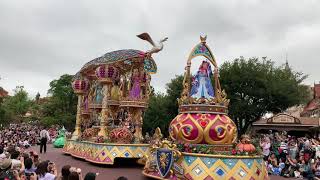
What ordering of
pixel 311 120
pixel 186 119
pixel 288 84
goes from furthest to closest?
pixel 311 120, pixel 288 84, pixel 186 119

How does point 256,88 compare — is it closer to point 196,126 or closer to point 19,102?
point 196,126

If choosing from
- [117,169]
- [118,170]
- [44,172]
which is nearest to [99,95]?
[117,169]

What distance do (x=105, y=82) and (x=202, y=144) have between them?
7.33 m

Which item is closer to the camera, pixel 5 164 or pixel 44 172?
pixel 44 172

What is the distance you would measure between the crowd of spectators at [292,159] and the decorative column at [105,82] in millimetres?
7291

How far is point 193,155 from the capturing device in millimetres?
10727

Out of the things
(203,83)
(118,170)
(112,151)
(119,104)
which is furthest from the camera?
(119,104)

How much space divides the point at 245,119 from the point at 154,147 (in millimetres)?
20786

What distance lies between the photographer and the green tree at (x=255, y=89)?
29750 millimetres

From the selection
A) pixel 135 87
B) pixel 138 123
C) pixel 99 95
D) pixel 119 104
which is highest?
pixel 135 87

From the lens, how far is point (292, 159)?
51.3 ft

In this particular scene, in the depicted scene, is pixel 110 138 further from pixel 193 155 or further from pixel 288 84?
pixel 288 84

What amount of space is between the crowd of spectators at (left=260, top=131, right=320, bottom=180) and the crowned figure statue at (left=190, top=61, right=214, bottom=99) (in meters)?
5.32

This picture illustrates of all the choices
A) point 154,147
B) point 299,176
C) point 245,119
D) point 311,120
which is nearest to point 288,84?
point 245,119
